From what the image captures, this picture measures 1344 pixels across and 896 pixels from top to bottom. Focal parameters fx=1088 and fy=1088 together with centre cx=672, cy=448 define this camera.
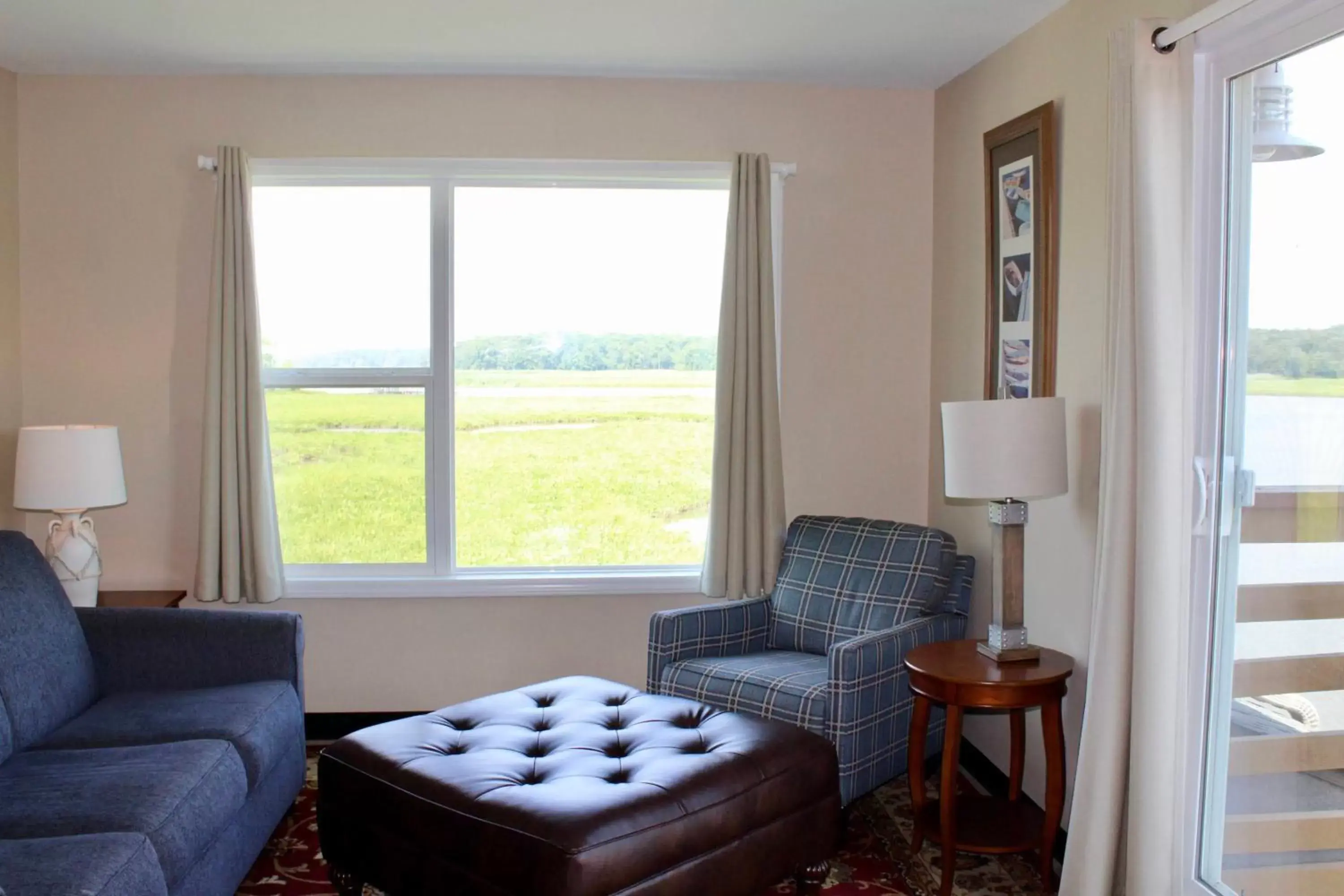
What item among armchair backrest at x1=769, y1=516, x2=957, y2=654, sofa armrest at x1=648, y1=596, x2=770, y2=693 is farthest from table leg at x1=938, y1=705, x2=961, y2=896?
sofa armrest at x1=648, y1=596, x2=770, y2=693

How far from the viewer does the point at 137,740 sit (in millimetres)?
2697

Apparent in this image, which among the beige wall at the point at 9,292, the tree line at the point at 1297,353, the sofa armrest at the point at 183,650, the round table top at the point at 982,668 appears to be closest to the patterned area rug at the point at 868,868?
the sofa armrest at the point at 183,650

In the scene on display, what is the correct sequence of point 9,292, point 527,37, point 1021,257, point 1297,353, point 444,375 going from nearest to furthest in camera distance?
point 1297,353 → point 1021,257 → point 527,37 → point 9,292 → point 444,375

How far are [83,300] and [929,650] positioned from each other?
10.7ft

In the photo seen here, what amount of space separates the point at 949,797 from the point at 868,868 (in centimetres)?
39

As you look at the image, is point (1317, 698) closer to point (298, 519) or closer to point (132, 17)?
point (298, 519)

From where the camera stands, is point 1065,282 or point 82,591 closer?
point 1065,282

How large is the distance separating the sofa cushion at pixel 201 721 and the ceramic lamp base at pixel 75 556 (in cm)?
65

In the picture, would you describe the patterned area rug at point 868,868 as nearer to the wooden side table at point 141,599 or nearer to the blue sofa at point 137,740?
the blue sofa at point 137,740

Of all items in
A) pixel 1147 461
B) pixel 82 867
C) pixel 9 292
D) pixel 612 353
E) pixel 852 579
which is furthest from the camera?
pixel 612 353

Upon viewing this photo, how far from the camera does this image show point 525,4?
3180mm

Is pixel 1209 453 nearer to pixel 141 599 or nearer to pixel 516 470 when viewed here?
pixel 516 470

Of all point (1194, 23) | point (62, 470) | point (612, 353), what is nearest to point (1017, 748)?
point (1194, 23)

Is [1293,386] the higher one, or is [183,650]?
[1293,386]
